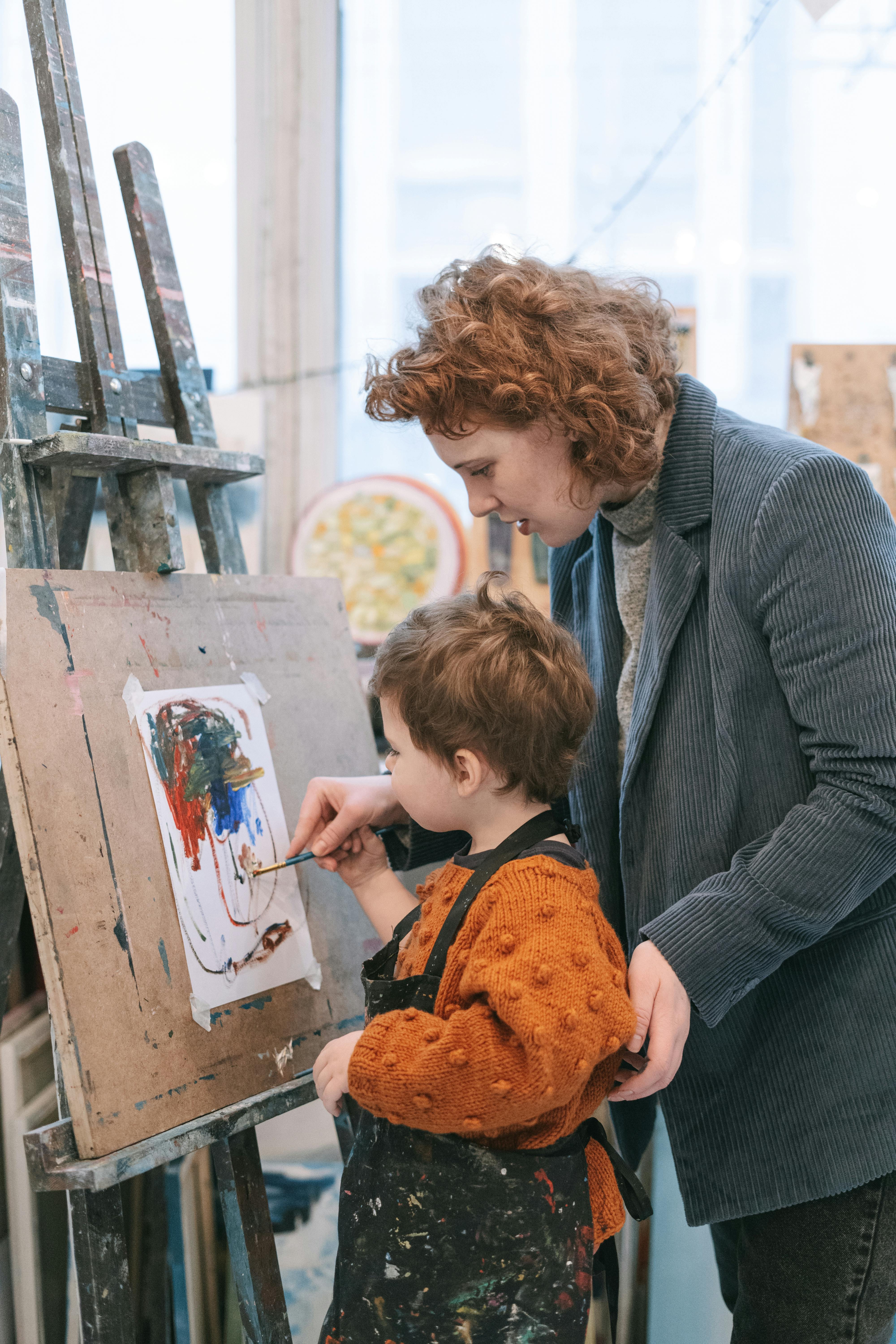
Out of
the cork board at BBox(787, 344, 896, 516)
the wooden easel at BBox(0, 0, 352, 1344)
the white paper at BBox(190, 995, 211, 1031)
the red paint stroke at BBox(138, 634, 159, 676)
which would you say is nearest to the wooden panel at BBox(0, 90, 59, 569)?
the wooden easel at BBox(0, 0, 352, 1344)

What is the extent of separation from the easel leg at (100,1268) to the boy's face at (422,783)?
438mm

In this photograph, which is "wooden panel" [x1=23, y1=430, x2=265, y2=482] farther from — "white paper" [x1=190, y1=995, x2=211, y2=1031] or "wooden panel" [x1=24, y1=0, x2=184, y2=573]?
"white paper" [x1=190, y1=995, x2=211, y2=1031]

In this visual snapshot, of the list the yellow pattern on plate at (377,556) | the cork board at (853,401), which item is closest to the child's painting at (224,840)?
the yellow pattern on plate at (377,556)

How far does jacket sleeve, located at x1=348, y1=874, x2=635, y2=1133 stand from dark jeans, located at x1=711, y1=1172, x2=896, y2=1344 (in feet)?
1.02

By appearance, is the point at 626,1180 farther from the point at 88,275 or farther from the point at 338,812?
the point at 88,275

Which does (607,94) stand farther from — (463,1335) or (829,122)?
(463,1335)

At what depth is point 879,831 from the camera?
836mm

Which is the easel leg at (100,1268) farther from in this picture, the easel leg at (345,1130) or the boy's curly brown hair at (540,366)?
the boy's curly brown hair at (540,366)

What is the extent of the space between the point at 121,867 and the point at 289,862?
0.63ft

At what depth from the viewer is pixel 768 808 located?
0.95 meters

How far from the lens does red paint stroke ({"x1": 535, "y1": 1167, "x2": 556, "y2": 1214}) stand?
32.8 inches

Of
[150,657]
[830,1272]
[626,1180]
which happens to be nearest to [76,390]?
[150,657]

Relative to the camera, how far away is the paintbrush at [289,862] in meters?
1.09

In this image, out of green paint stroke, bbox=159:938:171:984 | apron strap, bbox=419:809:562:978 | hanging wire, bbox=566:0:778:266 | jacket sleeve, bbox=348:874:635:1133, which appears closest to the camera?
jacket sleeve, bbox=348:874:635:1133
